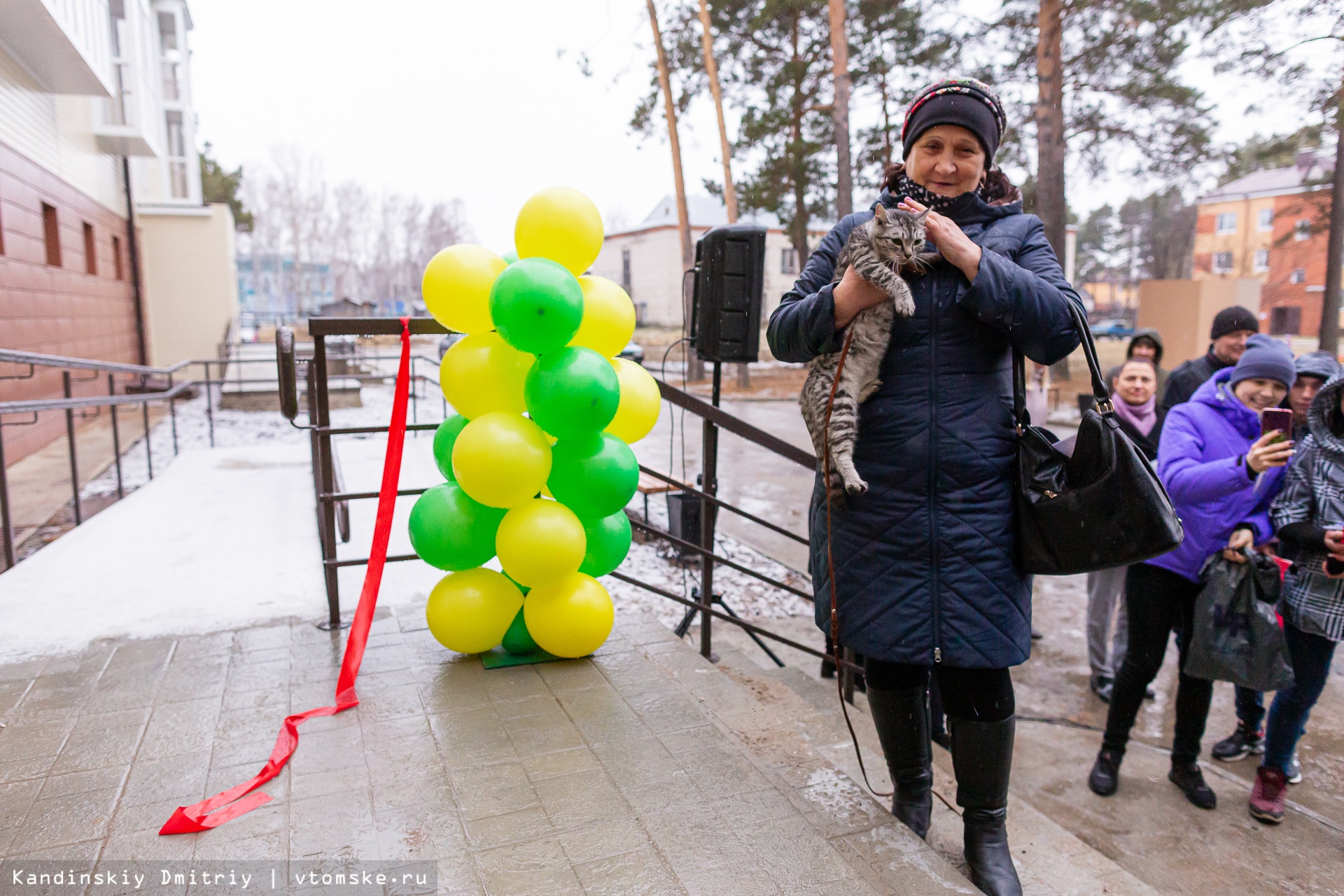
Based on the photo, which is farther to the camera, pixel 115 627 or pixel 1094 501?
pixel 115 627

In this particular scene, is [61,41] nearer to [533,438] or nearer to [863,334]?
[533,438]

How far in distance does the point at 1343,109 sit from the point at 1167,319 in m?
4.86

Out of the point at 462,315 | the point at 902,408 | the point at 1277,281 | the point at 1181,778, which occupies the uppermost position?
the point at 1277,281

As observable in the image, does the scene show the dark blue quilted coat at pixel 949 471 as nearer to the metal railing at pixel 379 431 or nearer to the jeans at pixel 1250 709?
the metal railing at pixel 379 431

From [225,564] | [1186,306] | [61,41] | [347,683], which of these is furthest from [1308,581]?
[1186,306]

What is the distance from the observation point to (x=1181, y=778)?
3172mm

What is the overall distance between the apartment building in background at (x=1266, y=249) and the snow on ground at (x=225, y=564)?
31784 millimetres

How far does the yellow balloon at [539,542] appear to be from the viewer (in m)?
2.63

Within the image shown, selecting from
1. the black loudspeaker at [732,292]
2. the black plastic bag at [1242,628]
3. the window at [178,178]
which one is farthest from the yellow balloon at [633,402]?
the window at [178,178]

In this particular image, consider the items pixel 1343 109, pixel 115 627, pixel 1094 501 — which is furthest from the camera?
pixel 1343 109

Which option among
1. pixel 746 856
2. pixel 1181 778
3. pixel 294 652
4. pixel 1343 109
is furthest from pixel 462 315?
pixel 1343 109

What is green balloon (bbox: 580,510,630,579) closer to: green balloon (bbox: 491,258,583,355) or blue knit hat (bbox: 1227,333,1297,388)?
green balloon (bbox: 491,258,583,355)

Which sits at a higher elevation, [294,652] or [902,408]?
[902,408]

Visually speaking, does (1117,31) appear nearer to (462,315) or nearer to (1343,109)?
(1343,109)
